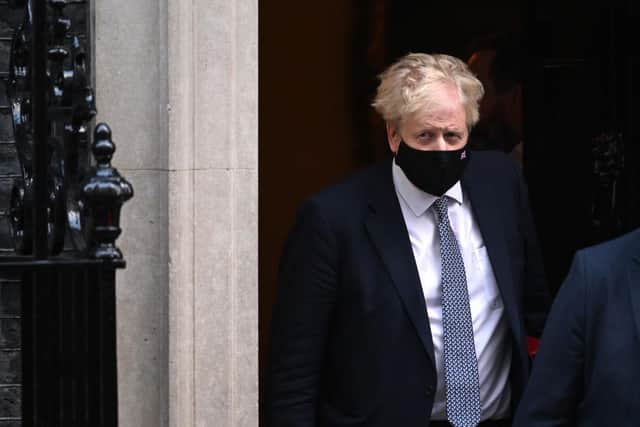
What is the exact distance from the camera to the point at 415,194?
418 centimetres

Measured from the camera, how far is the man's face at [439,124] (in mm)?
4039

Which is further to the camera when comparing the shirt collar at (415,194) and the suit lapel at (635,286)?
the shirt collar at (415,194)

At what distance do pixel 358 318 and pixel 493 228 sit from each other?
466 millimetres

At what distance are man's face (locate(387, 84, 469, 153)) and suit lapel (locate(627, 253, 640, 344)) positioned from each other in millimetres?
850

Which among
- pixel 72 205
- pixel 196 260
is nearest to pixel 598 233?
pixel 196 260

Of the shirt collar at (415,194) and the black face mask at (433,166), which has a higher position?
the black face mask at (433,166)

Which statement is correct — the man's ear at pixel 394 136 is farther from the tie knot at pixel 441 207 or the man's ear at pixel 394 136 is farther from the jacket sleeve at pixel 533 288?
the jacket sleeve at pixel 533 288

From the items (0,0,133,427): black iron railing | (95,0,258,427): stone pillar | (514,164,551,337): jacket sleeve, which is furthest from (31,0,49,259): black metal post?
(95,0,258,427): stone pillar

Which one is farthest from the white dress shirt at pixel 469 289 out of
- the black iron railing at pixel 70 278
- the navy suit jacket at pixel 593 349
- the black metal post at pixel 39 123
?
the black metal post at pixel 39 123

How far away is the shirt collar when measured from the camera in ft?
13.7

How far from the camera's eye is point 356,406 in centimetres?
405

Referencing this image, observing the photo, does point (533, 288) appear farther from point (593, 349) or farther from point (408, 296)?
point (593, 349)

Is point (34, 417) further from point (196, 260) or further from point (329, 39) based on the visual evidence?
point (329, 39)

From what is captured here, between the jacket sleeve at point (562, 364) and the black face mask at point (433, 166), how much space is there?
0.72 m
